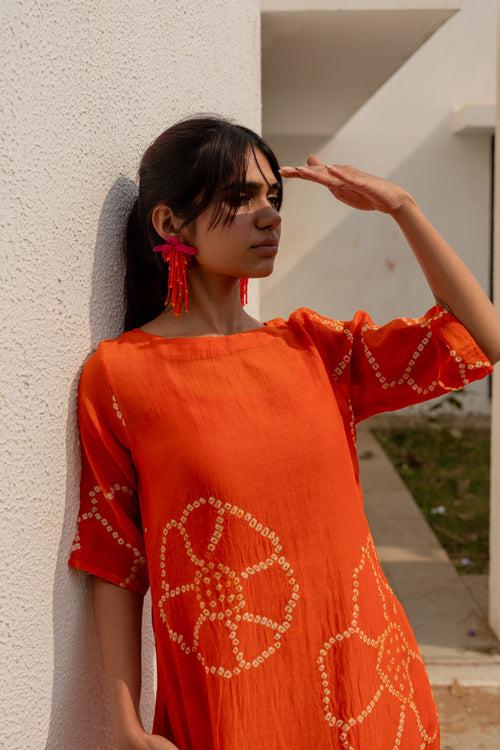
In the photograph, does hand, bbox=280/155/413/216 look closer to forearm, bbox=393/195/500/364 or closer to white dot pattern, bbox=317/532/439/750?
forearm, bbox=393/195/500/364

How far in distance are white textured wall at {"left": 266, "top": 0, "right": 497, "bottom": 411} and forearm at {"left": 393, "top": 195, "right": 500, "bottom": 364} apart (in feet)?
25.9

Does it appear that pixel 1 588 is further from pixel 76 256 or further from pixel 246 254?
pixel 246 254

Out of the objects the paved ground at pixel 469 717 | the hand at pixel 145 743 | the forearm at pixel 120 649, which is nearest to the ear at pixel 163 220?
the forearm at pixel 120 649

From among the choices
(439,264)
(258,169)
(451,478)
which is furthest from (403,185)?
(258,169)

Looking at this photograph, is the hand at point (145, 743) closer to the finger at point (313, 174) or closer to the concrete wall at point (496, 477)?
the finger at point (313, 174)

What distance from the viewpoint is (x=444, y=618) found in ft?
14.4

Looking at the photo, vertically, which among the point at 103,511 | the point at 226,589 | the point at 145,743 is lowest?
the point at 145,743

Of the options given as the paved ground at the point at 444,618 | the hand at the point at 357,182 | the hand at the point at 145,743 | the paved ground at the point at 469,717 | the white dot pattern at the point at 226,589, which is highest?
the hand at the point at 357,182

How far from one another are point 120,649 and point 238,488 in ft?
1.11

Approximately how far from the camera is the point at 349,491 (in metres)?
1.56

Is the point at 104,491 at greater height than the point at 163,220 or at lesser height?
lesser

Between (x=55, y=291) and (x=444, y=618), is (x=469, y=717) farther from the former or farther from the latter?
(x=55, y=291)

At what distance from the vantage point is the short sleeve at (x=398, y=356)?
1616 millimetres

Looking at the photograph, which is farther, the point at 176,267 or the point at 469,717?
the point at 469,717
